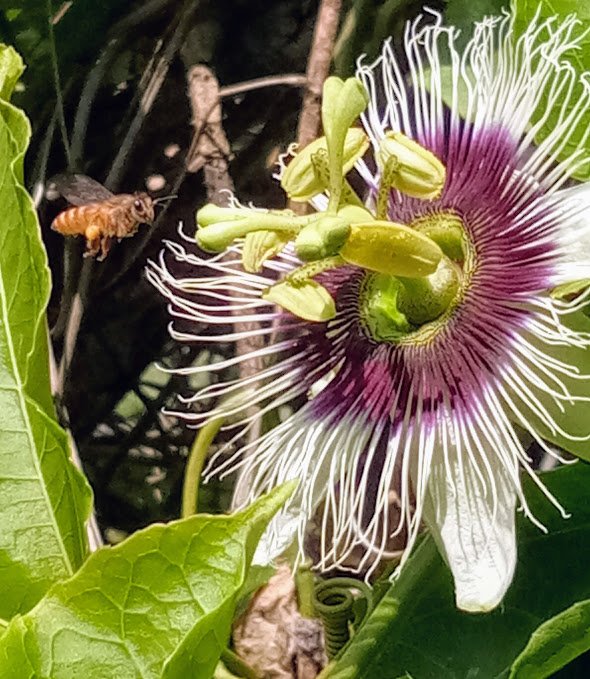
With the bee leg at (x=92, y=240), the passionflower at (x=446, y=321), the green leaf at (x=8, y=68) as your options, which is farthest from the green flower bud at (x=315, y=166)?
the bee leg at (x=92, y=240)

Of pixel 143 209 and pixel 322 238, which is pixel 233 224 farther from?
pixel 143 209

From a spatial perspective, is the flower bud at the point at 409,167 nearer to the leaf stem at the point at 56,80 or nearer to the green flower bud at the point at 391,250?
the green flower bud at the point at 391,250

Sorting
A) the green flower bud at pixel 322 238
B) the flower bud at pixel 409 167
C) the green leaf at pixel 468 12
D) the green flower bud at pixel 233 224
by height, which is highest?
the green leaf at pixel 468 12

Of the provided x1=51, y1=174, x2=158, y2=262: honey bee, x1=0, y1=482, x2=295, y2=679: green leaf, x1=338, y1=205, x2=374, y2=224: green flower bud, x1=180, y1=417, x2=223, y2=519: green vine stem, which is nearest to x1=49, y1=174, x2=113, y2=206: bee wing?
x1=51, y1=174, x2=158, y2=262: honey bee

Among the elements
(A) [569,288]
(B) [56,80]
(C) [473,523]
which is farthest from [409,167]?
(B) [56,80]

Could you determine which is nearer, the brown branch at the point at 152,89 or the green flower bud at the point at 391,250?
the green flower bud at the point at 391,250

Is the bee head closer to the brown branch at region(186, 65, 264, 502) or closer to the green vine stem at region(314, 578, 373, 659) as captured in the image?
the brown branch at region(186, 65, 264, 502)

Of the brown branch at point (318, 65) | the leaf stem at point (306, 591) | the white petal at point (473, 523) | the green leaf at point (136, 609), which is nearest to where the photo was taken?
the green leaf at point (136, 609)
